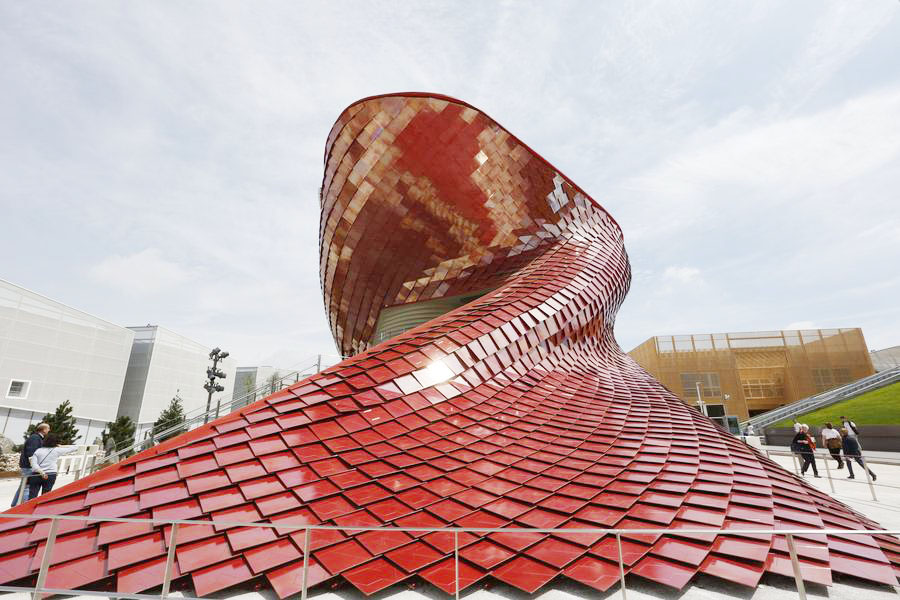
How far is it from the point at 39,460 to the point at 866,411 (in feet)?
99.7

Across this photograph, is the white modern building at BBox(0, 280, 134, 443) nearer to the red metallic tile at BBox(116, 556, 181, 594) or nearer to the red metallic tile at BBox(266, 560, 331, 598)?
the red metallic tile at BBox(116, 556, 181, 594)

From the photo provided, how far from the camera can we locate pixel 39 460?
251 inches

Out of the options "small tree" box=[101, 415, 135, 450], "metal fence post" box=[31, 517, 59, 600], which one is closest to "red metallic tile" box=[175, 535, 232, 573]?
"metal fence post" box=[31, 517, 59, 600]

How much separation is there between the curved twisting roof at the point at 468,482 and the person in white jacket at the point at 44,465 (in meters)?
2.59

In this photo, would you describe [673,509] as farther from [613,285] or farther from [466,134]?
[466,134]

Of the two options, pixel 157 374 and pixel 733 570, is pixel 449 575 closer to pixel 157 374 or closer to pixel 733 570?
pixel 733 570

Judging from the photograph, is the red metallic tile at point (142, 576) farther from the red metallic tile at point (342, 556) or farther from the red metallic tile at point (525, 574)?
the red metallic tile at point (525, 574)

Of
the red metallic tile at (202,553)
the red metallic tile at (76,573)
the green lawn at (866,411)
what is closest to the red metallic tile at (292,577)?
the red metallic tile at (202,553)

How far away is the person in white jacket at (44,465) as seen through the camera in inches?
251

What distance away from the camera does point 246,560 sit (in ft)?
12.7

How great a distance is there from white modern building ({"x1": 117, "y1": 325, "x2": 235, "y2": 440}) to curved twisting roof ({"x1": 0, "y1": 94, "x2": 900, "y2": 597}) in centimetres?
4036

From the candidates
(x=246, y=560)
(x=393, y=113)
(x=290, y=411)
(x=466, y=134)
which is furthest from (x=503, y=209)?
(x=246, y=560)

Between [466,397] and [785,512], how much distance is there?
4.19 m

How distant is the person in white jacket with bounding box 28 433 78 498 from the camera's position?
6375 millimetres
